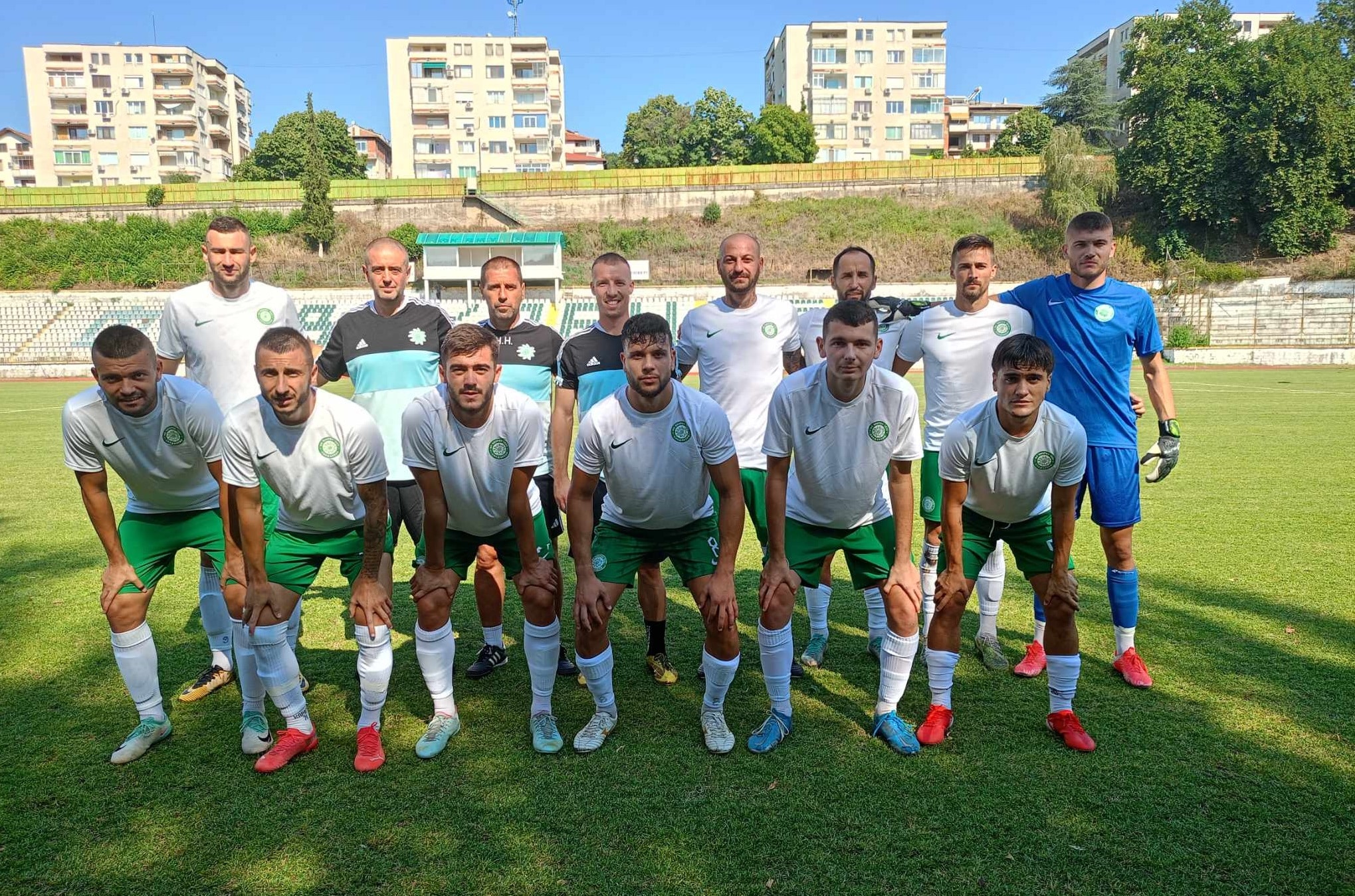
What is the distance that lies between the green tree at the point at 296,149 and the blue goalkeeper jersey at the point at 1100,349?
230 ft

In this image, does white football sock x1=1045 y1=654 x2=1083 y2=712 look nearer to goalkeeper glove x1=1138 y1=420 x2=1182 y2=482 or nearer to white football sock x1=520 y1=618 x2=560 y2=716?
goalkeeper glove x1=1138 y1=420 x2=1182 y2=482

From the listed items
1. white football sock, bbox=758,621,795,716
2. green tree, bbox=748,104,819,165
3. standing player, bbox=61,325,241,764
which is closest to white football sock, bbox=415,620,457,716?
standing player, bbox=61,325,241,764

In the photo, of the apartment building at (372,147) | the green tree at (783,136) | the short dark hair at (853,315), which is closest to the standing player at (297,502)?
the short dark hair at (853,315)

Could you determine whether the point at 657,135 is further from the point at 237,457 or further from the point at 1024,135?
the point at 237,457

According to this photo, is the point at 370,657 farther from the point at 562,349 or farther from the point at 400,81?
the point at 400,81

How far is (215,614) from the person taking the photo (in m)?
4.91

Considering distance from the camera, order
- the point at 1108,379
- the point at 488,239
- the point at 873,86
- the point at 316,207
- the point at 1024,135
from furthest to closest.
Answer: the point at 873,86 → the point at 1024,135 → the point at 316,207 → the point at 488,239 → the point at 1108,379

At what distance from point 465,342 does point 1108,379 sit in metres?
3.60

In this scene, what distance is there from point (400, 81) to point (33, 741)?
275 feet

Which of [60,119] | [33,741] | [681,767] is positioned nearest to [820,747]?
[681,767]

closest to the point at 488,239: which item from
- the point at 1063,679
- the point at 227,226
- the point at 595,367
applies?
the point at 227,226

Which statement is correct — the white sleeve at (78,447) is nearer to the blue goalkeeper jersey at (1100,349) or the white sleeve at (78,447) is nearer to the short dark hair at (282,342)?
the short dark hair at (282,342)

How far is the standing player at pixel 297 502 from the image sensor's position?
391 centimetres

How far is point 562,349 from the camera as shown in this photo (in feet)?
17.6
